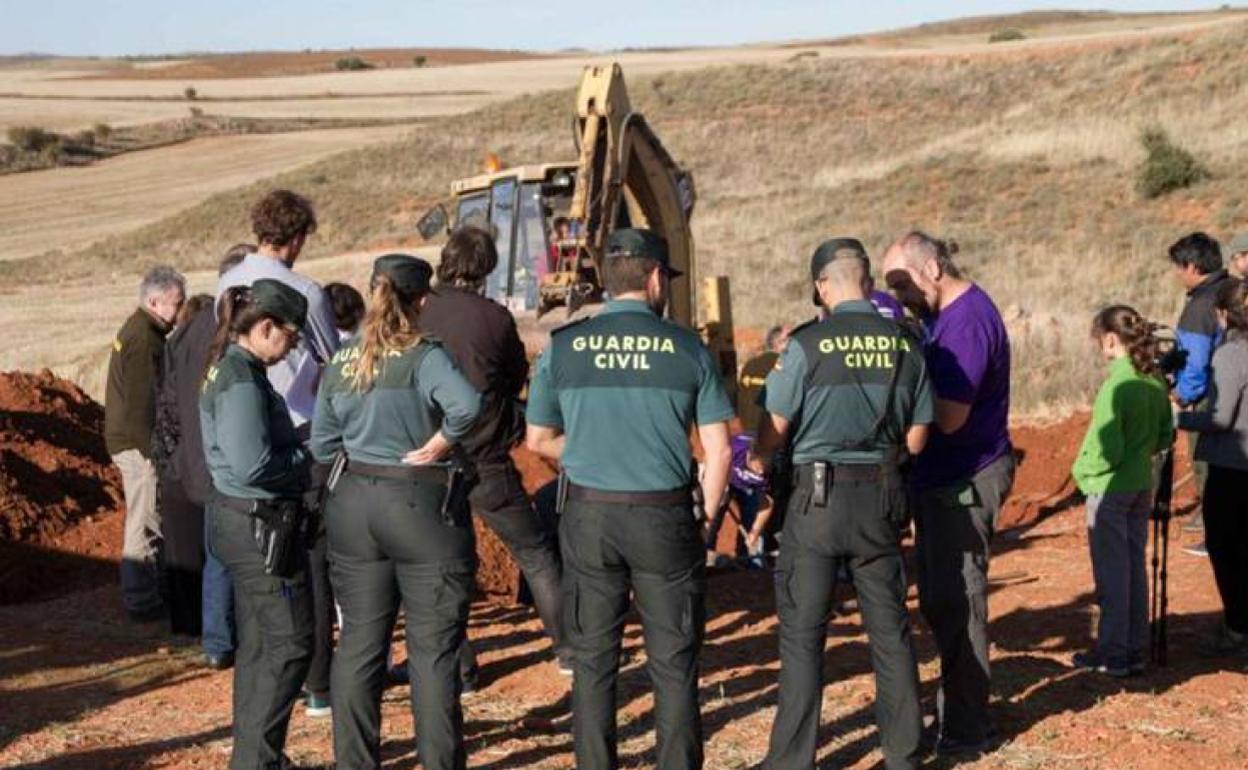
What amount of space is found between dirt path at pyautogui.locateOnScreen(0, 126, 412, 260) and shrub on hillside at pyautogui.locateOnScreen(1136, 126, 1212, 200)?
25322 mm

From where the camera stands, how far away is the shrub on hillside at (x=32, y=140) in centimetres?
6128

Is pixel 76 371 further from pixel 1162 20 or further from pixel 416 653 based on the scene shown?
pixel 1162 20

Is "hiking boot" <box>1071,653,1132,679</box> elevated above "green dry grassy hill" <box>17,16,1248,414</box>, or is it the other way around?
"green dry grassy hill" <box>17,16,1248,414</box>

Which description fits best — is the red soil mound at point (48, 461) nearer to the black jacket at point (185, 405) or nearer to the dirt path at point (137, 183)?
the black jacket at point (185, 405)

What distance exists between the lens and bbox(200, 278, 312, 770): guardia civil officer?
6113 mm

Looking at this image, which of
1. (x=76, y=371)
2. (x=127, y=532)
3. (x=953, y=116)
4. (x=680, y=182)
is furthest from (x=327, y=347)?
(x=953, y=116)

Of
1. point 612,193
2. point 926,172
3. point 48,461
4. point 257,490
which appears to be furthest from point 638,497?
point 926,172

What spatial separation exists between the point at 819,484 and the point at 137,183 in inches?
2055

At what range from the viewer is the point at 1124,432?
7.88 m

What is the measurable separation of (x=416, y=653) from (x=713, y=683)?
2184 mm

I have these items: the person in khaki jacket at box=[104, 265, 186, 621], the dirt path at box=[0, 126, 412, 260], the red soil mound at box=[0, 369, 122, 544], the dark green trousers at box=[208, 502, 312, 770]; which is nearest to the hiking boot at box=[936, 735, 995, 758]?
the dark green trousers at box=[208, 502, 312, 770]

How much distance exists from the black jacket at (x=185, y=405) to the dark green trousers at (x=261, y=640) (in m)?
1.33

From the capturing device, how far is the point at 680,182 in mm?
16656

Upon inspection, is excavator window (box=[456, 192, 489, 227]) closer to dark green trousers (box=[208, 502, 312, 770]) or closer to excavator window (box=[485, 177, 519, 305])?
excavator window (box=[485, 177, 519, 305])
